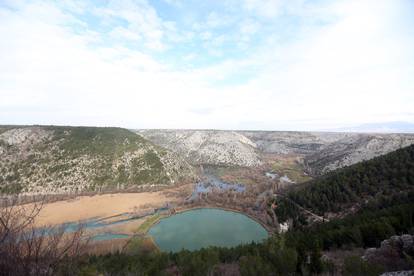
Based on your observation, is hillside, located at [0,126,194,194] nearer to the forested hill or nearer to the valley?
the valley

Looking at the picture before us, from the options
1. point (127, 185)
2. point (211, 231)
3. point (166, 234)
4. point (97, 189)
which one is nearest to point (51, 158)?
point (97, 189)

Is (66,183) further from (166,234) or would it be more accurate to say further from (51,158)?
(166,234)

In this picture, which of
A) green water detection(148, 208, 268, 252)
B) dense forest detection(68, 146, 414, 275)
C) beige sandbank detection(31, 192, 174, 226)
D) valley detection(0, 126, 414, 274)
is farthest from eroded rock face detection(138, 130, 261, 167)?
dense forest detection(68, 146, 414, 275)

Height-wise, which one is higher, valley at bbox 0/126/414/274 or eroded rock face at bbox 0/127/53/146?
eroded rock face at bbox 0/127/53/146

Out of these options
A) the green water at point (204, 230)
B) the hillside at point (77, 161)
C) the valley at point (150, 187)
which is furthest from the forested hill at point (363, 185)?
the hillside at point (77, 161)

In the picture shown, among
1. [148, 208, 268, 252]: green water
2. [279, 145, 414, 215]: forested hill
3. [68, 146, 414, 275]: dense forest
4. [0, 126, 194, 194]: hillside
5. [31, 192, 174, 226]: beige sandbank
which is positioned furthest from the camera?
[0, 126, 194, 194]: hillside

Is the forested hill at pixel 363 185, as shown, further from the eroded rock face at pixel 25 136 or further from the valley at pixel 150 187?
the eroded rock face at pixel 25 136
